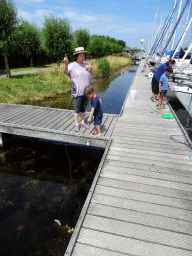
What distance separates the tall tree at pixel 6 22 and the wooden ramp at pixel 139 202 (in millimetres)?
13253

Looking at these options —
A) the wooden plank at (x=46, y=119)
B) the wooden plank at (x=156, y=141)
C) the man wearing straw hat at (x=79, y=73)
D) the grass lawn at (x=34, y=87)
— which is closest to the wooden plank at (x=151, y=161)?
the wooden plank at (x=156, y=141)

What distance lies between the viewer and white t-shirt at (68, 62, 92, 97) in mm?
4082

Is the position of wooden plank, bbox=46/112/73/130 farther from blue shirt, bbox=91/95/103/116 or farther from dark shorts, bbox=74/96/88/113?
blue shirt, bbox=91/95/103/116

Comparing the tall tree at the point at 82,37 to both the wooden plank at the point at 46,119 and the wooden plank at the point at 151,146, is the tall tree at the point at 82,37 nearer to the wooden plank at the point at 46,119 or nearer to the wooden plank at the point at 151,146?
the wooden plank at the point at 46,119

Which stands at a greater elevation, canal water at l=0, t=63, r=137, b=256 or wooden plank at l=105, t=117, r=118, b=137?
wooden plank at l=105, t=117, r=118, b=137

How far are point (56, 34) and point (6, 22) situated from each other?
21.0ft

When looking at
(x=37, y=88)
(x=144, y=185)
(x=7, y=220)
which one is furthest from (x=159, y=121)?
(x=37, y=88)

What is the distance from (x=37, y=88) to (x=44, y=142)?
7.33 m

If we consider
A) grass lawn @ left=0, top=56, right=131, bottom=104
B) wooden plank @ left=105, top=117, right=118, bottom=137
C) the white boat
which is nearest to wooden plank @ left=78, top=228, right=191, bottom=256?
wooden plank @ left=105, top=117, right=118, bottom=137

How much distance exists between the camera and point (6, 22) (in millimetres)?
13266

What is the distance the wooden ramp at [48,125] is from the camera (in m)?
4.52

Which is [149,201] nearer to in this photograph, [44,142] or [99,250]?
[99,250]

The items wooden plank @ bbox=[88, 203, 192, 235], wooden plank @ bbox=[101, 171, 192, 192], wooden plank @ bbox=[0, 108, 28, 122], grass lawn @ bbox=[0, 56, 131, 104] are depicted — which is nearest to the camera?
wooden plank @ bbox=[88, 203, 192, 235]

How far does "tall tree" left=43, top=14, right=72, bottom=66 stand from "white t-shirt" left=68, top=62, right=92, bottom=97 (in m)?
17.4
